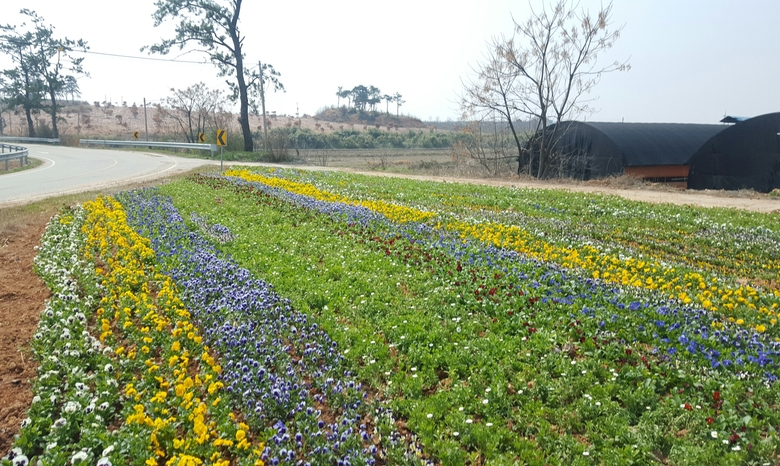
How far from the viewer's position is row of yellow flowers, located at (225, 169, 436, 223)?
40.2 feet

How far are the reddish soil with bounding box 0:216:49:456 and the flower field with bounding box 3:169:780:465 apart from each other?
202mm

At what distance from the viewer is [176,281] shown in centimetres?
747

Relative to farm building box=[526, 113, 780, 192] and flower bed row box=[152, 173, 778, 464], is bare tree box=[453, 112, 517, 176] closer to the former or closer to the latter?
farm building box=[526, 113, 780, 192]

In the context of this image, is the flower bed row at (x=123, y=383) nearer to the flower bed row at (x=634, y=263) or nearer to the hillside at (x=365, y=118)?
the flower bed row at (x=634, y=263)

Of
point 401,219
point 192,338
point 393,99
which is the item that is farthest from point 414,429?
point 393,99

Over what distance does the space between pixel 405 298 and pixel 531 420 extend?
9.50 ft

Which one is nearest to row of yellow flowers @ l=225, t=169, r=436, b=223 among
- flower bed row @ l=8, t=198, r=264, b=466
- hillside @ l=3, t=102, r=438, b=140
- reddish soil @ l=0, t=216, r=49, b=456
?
flower bed row @ l=8, t=198, r=264, b=466

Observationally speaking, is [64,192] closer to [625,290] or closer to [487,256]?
[487,256]

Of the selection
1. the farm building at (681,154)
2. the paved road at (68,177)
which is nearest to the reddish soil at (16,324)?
the paved road at (68,177)

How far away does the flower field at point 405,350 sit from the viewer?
3922mm

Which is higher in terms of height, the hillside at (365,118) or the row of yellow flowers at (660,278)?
the hillside at (365,118)

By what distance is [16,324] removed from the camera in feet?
20.3

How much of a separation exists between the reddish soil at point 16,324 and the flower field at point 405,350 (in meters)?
0.20

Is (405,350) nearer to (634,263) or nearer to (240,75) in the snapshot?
(634,263)
